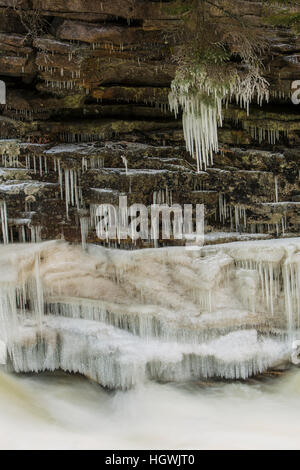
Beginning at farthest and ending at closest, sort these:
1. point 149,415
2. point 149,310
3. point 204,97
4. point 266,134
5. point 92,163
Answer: point 266,134 → point 92,163 → point 204,97 → point 149,310 → point 149,415

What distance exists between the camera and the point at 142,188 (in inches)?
306

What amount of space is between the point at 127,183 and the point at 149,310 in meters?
2.28

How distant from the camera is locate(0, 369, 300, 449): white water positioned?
517cm

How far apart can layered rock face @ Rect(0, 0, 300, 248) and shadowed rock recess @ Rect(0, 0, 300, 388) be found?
0.02 metres

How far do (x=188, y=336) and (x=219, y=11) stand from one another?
5.16 meters

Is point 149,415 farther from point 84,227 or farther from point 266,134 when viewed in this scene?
point 266,134

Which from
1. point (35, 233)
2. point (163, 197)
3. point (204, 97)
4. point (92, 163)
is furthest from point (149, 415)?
point (204, 97)

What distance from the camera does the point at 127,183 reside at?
7719 millimetres

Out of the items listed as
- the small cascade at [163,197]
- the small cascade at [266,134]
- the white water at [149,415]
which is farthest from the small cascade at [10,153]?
the small cascade at [266,134]

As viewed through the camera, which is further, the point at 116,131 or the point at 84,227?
the point at 116,131

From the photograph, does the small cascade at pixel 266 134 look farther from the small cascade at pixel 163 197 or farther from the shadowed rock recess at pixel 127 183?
the small cascade at pixel 163 197

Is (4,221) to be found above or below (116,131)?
below

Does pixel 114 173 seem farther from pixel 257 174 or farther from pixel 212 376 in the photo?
pixel 212 376

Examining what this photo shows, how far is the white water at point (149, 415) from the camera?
17.0ft
